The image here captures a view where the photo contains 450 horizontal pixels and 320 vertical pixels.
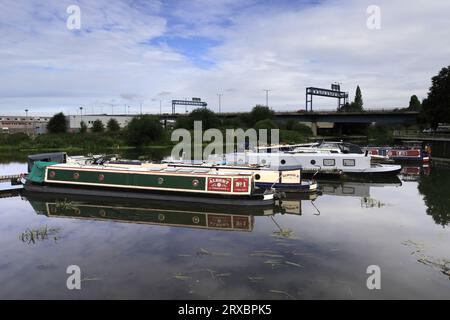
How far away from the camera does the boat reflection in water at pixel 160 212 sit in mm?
18172

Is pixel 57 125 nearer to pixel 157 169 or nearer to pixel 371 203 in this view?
pixel 157 169

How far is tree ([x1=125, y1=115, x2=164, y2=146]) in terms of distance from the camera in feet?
239

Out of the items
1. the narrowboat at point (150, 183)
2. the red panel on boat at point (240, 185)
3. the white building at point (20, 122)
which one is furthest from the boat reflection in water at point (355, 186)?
the white building at point (20, 122)

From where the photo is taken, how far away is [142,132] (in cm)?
7312

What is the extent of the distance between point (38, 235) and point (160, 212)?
20.3 feet

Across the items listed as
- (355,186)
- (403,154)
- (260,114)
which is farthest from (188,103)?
(355,186)

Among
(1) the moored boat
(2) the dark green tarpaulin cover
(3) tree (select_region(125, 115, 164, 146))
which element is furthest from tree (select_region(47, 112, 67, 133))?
(1) the moored boat

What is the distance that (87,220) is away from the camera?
18641 millimetres

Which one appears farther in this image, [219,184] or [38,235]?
[219,184]

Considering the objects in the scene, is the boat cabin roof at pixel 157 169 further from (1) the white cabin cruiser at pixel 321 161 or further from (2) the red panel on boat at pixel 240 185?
(1) the white cabin cruiser at pixel 321 161
